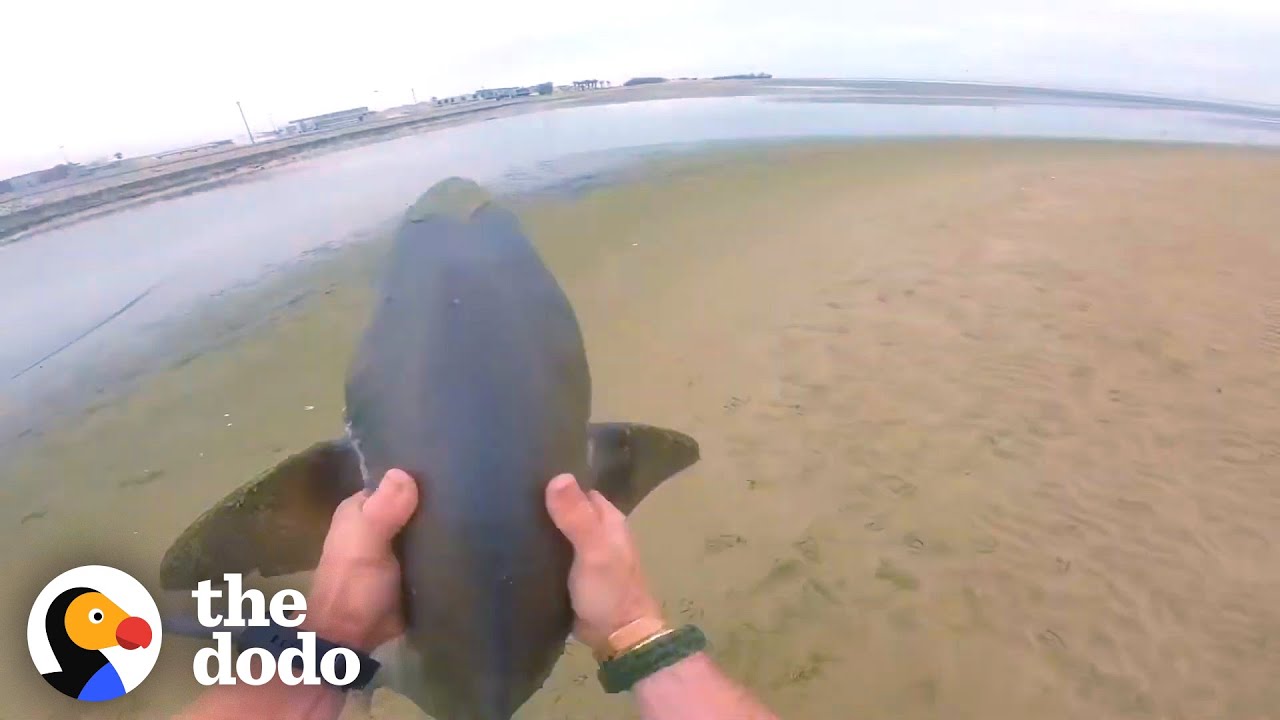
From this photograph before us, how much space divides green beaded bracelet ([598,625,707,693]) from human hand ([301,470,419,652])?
684mm

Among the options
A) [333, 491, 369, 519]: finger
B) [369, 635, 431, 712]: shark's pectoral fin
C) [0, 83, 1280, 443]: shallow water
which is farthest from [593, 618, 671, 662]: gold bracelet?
[0, 83, 1280, 443]: shallow water

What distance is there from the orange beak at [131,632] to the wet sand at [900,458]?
0.68ft

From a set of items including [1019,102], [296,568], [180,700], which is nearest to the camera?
[296,568]

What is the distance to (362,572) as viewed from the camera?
190 centimetres

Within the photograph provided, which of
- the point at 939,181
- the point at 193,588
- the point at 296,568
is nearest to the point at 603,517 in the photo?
the point at 296,568

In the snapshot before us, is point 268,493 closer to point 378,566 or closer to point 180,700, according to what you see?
point 378,566

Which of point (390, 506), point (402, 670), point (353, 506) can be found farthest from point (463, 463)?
point (402, 670)

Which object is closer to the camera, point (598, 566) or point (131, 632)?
point (598, 566)

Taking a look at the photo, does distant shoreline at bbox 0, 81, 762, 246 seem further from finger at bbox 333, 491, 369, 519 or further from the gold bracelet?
the gold bracelet

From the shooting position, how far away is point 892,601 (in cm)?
452

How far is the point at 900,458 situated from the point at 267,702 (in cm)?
536

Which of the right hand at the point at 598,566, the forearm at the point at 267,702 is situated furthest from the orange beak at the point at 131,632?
the right hand at the point at 598,566

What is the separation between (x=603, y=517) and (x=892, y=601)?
334 cm

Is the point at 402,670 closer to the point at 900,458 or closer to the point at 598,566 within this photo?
the point at 598,566
